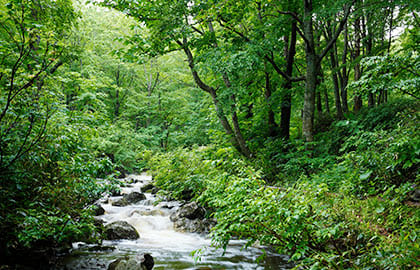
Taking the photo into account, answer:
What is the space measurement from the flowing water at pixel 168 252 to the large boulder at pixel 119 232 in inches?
6.8

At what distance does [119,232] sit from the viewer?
662 cm

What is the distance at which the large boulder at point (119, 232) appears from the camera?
21.3 feet

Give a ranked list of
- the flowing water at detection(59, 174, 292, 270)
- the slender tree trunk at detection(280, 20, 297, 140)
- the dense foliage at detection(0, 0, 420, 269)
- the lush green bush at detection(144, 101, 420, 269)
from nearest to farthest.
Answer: the lush green bush at detection(144, 101, 420, 269), the dense foliage at detection(0, 0, 420, 269), the flowing water at detection(59, 174, 292, 270), the slender tree trunk at detection(280, 20, 297, 140)

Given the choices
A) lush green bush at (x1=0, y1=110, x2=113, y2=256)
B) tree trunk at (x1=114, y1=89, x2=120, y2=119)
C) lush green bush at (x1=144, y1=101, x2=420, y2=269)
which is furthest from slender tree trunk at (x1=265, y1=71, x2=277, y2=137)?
tree trunk at (x1=114, y1=89, x2=120, y2=119)

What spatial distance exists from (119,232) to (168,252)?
166 centimetres

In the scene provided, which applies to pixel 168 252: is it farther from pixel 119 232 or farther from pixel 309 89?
pixel 309 89

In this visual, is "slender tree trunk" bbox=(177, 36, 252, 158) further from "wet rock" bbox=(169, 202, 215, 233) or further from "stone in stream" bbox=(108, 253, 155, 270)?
"stone in stream" bbox=(108, 253, 155, 270)

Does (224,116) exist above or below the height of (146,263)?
above

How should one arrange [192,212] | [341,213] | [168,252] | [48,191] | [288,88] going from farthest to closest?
1. [288,88]
2. [192,212]
3. [168,252]
4. [48,191]
5. [341,213]

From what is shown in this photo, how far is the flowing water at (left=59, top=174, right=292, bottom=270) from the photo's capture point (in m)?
4.79

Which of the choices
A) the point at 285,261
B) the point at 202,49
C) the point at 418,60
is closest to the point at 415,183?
the point at 418,60

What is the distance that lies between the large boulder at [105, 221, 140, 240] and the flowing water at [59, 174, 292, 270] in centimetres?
17

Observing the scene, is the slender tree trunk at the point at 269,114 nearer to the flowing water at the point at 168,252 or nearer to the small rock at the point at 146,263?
the flowing water at the point at 168,252

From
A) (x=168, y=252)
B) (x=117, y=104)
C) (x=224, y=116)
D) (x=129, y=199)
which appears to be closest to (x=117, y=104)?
(x=117, y=104)
